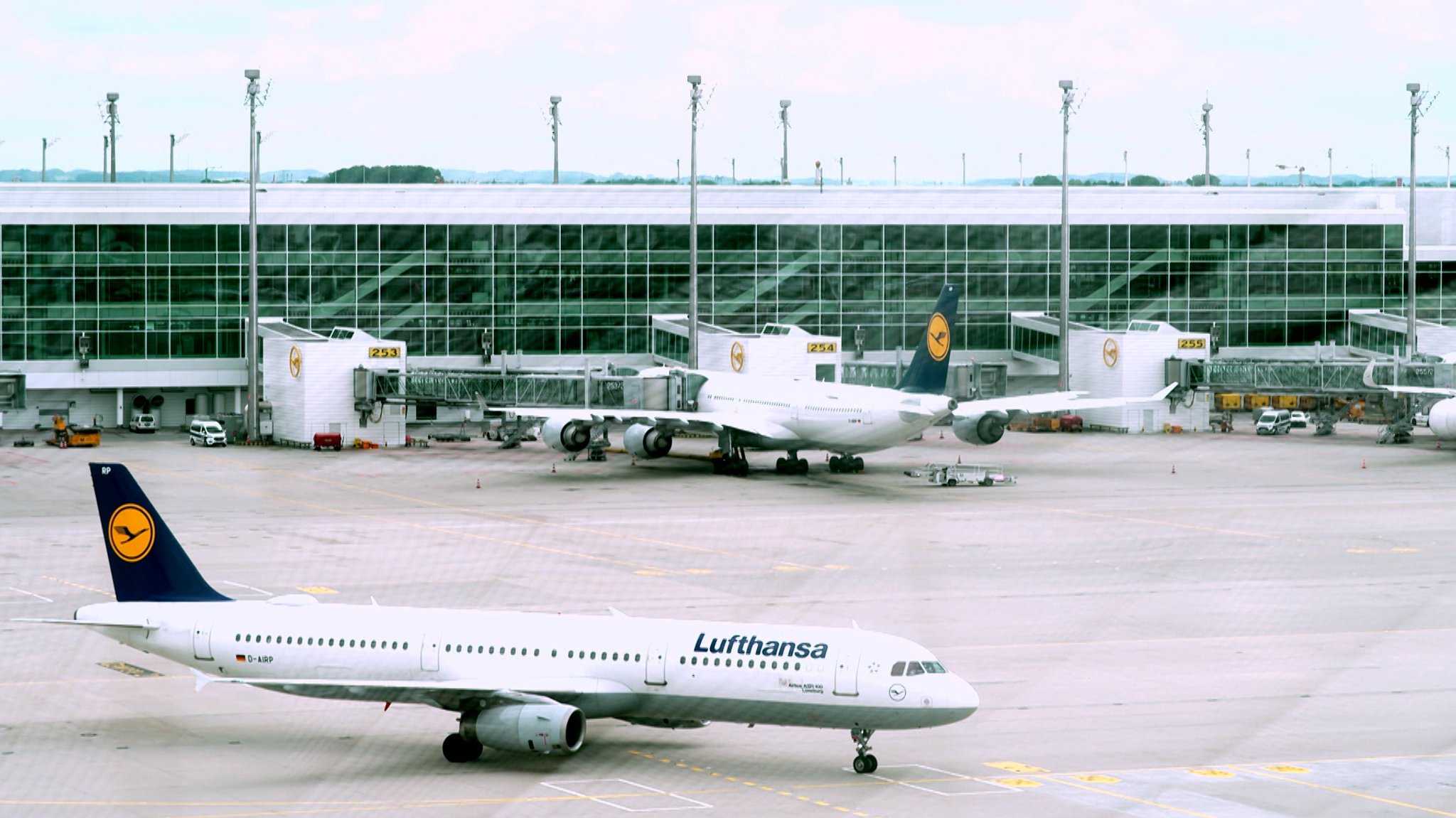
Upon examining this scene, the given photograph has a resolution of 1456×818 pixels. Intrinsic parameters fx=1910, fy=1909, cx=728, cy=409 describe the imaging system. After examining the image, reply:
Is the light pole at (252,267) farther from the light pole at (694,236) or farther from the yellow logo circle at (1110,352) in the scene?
the yellow logo circle at (1110,352)

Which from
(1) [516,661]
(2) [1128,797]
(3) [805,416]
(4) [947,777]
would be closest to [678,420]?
(3) [805,416]

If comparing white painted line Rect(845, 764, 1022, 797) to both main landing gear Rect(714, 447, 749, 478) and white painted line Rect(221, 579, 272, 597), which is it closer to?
white painted line Rect(221, 579, 272, 597)

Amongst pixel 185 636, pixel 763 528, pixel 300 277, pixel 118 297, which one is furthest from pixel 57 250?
pixel 185 636

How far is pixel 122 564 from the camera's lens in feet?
131

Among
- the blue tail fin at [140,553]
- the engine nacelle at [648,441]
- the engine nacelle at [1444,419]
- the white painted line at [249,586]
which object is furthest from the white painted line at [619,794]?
the engine nacelle at [1444,419]

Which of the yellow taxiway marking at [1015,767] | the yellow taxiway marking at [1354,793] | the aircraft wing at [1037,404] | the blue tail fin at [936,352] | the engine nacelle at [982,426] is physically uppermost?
the blue tail fin at [936,352]

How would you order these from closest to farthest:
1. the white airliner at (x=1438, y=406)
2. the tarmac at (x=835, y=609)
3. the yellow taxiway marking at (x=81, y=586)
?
the tarmac at (x=835, y=609) → the yellow taxiway marking at (x=81, y=586) → the white airliner at (x=1438, y=406)

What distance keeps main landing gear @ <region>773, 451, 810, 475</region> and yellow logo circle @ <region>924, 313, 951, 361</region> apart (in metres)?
10.7

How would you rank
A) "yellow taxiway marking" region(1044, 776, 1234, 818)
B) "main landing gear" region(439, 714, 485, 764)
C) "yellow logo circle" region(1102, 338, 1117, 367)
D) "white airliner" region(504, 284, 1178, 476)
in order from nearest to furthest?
"yellow taxiway marking" region(1044, 776, 1234, 818)
"main landing gear" region(439, 714, 485, 764)
"white airliner" region(504, 284, 1178, 476)
"yellow logo circle" region(1102, 338, 1117, 367)

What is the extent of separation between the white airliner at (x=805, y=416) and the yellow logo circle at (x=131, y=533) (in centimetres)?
4817

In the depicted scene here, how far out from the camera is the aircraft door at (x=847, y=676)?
34656 millimetres

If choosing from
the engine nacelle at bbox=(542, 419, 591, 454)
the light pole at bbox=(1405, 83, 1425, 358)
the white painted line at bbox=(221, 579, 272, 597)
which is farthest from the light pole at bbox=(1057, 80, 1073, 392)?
the white painted line at bbox=(221, 579, 272, 597)

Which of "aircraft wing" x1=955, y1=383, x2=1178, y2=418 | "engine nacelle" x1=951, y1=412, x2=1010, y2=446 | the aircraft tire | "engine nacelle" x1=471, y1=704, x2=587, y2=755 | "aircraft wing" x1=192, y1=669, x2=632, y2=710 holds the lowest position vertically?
the aircraft tire

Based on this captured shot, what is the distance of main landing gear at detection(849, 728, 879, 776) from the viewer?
116 feet
